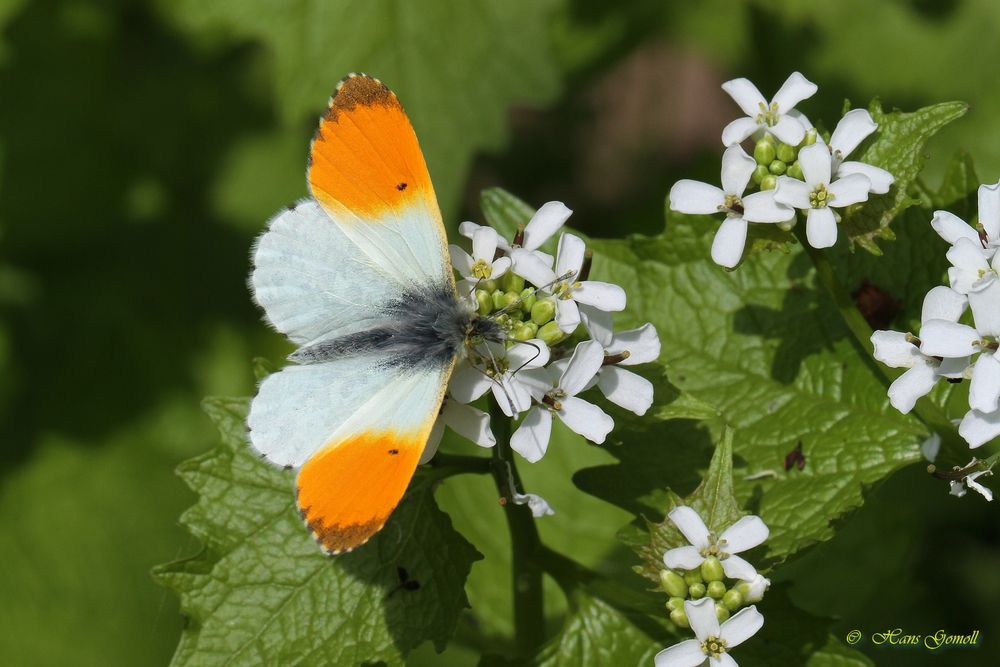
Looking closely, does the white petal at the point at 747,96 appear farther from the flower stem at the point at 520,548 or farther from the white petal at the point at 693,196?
the flower stem at the point at 520,548

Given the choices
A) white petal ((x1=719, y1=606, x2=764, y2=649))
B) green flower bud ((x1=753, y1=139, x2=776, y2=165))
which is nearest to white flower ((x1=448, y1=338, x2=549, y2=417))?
white petal ((x1=719, y1=606, x2=764, y2=649))

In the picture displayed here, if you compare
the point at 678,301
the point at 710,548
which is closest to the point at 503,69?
the point at 678,301

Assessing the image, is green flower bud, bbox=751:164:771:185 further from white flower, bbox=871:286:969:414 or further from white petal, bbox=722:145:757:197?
white flower, bbox=871:286:969:414

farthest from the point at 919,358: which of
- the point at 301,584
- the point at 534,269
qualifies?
the point at 301,584

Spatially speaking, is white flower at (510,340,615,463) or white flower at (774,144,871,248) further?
white flower at (774,144,871,248)

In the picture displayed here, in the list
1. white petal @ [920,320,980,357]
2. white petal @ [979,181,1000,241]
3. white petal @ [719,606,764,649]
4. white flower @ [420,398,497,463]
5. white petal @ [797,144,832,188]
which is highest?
white petal @ [797,144,832,188]

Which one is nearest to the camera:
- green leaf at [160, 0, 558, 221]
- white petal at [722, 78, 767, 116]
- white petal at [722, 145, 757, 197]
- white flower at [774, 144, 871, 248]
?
white flower at [774, 144, 871, 248]
